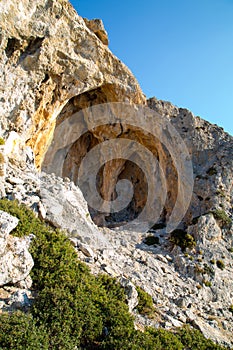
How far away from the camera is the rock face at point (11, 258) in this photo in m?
7.03

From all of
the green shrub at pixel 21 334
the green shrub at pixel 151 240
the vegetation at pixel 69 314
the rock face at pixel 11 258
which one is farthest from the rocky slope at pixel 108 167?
the green shrub at pixel 21 334

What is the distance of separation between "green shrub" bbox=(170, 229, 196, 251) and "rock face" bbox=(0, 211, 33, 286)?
50.9 feet

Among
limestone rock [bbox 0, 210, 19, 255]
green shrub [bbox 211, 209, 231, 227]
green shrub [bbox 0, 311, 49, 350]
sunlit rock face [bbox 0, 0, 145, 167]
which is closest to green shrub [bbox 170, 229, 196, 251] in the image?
green shrub [bbox 211, 209, 231, 227]

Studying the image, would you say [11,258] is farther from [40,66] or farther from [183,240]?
[183,240]

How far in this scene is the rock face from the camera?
277 inches

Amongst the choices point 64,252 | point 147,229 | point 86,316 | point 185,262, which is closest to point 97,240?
point 64,252

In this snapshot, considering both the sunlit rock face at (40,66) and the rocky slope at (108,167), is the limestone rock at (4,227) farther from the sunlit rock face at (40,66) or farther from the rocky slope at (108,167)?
the sunlit rock face at (40,66)

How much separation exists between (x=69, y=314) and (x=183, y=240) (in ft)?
52.4

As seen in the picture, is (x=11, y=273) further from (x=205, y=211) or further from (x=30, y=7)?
(x=205, y=211)

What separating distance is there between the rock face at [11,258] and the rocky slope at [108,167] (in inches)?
1.2

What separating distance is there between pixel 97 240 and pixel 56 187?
12.6 feet

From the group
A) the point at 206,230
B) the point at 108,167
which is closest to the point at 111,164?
the point at 108,167

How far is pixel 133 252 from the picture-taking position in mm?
17719

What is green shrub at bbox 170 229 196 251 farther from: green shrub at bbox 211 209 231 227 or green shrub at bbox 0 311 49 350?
green shrub at bbox 0 311 49 350
